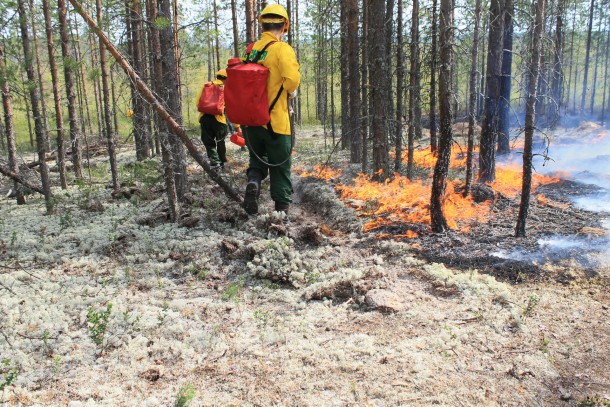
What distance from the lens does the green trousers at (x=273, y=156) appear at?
5918 millimetres

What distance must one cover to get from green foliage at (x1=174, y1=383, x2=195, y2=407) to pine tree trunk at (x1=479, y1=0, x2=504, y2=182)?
27.6 ft

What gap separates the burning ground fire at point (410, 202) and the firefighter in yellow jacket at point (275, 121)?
5.11 feet

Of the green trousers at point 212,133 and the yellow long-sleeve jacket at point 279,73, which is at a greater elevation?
the yellow long-sleeve jacket at point 279,73

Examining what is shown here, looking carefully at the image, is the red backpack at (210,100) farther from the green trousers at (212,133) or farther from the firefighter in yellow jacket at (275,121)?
the firefighter in yellow jacket at (275,121)

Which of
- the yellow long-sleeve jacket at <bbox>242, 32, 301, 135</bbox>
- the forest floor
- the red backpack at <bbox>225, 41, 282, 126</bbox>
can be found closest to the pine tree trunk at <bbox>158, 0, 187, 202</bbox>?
the red backpack at <bbox>225, 41, 282, 126</bbox>

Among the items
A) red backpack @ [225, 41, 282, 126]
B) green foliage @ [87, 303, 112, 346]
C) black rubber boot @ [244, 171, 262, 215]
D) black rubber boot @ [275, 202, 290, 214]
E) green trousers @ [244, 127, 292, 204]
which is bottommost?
green foliage @ [87, 303, 112, 346]

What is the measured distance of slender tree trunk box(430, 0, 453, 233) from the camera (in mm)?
5258

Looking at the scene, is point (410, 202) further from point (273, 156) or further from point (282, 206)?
point (273, 156)

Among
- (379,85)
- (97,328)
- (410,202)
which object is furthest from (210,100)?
(97,328)

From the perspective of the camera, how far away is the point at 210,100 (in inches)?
357

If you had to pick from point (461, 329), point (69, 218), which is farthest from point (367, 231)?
point (69, 218)

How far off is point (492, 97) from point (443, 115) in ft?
14.8

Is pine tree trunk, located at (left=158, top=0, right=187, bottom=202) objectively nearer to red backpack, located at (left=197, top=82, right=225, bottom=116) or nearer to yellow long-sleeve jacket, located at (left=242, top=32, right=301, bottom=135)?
yellow long-sleeve jacket, located at (left=242, top=32, right=301, bottom=135)

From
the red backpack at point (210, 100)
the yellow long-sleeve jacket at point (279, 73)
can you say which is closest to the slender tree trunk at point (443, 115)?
the yellow long-sleeve jacket at point (279, 73)
